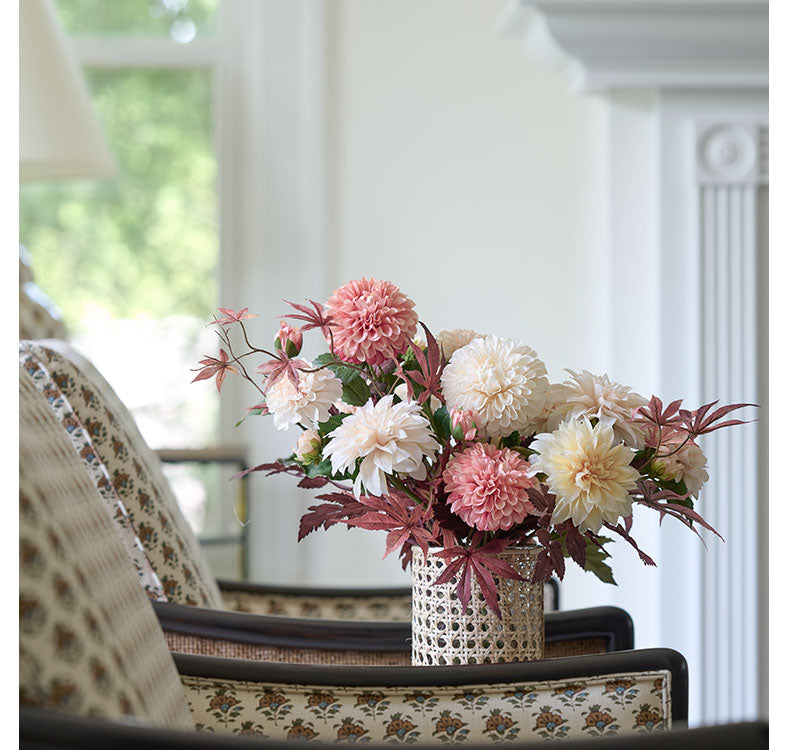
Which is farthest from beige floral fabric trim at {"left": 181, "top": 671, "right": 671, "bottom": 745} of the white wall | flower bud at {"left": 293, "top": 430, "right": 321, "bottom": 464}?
the white wall

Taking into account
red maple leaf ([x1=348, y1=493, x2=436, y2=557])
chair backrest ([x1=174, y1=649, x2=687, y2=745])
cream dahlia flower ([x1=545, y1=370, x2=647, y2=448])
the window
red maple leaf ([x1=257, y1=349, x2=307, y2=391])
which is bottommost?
chair backrest ([x1=174, y1=649, x2=687, y2=745])

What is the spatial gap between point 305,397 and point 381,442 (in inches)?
3.7

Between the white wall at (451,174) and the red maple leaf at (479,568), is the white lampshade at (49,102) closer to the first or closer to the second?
the white wall at (451,174)

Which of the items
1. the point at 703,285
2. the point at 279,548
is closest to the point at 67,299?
the point at 279,548

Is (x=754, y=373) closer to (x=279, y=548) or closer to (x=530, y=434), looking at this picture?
(x=279, y=548)

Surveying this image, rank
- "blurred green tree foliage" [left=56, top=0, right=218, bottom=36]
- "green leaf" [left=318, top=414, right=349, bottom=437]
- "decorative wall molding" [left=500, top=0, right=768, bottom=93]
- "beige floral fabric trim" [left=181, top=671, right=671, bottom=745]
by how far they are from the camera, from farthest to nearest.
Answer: "blurred green tree foliage" [left=56, top=0, right=218, bottom=36] → "decorative wall molding" [left=500, top=0, right=768, bottom=93] → "green leaf" [left=318, top=414, right=349, bottom=437] → "beige floral fabric trim" [left=181, top=671, right=671, bottom=745]

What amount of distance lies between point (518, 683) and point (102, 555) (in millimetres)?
369

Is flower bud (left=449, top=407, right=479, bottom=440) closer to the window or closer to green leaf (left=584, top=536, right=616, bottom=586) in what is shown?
green leaf (left=584, top=536, right=616, bottom=586)

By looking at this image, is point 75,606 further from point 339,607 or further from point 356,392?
point 339,607

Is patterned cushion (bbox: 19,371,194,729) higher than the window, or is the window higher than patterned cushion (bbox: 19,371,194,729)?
the window

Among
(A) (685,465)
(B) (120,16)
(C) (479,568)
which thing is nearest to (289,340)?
(C) (479,568)

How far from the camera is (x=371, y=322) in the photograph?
0.90m

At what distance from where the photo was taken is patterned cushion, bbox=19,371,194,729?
632 mm

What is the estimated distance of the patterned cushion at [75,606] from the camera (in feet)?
2.07
